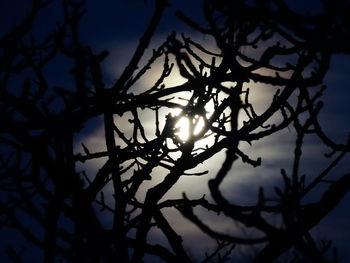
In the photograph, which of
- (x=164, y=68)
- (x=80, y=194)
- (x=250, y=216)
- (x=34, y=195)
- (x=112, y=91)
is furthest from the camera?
(x=34, y=195)

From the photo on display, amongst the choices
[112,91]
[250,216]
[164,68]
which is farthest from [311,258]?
[164,68]

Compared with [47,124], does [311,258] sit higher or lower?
lower

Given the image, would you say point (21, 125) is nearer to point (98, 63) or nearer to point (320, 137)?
point (98, 63)

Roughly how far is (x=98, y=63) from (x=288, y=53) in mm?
1845

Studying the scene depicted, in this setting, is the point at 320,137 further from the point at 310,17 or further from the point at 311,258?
the point at 311,258

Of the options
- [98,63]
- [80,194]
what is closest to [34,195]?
[98,63]

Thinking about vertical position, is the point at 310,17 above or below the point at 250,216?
above

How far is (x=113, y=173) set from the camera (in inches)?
135

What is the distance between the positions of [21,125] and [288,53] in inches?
69.4

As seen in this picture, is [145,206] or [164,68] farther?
[164,68]

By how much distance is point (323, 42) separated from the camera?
2.44 metres

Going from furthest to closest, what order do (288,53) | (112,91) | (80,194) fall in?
1. (112,91)
2. (288,53)
3. (80,194)

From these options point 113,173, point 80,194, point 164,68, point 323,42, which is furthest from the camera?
point 164,68

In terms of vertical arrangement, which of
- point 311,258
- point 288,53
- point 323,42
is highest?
point 288,53
